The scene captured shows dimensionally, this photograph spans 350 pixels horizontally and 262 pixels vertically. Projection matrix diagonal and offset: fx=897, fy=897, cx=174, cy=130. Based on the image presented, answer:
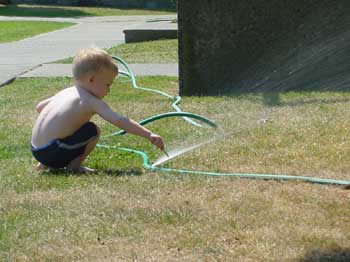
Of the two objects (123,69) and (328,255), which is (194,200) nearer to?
(328,255)

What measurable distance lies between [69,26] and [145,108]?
16.7 meters

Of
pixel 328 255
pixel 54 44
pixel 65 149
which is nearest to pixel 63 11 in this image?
pixel 54 44

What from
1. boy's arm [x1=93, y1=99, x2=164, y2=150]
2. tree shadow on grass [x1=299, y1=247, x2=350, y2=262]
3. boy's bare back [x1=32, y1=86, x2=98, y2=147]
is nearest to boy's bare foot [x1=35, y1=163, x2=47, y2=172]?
boy's bare back [x1=32, y1=86, x2=98, y2=147]

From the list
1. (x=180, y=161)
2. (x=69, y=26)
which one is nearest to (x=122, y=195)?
(x=180, y=161)

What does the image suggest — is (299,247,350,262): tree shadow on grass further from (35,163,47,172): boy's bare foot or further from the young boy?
(35,163,47,172): boy's bare foot

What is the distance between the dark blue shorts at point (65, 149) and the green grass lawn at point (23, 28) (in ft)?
42.5

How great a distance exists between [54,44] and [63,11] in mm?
15164

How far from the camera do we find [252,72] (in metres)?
9.36

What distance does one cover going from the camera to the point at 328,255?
12.2 feet

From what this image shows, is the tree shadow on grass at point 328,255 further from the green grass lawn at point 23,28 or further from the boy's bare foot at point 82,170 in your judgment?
the green grass lawn at point 23,28

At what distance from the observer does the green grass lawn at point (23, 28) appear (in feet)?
63.5

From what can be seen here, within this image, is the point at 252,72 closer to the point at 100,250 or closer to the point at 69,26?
the point at 100,250

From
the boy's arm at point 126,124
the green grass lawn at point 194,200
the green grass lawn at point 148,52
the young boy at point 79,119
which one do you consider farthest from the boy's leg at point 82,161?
the green grass lawn at point 148,52

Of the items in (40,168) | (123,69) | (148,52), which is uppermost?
(40,168)
